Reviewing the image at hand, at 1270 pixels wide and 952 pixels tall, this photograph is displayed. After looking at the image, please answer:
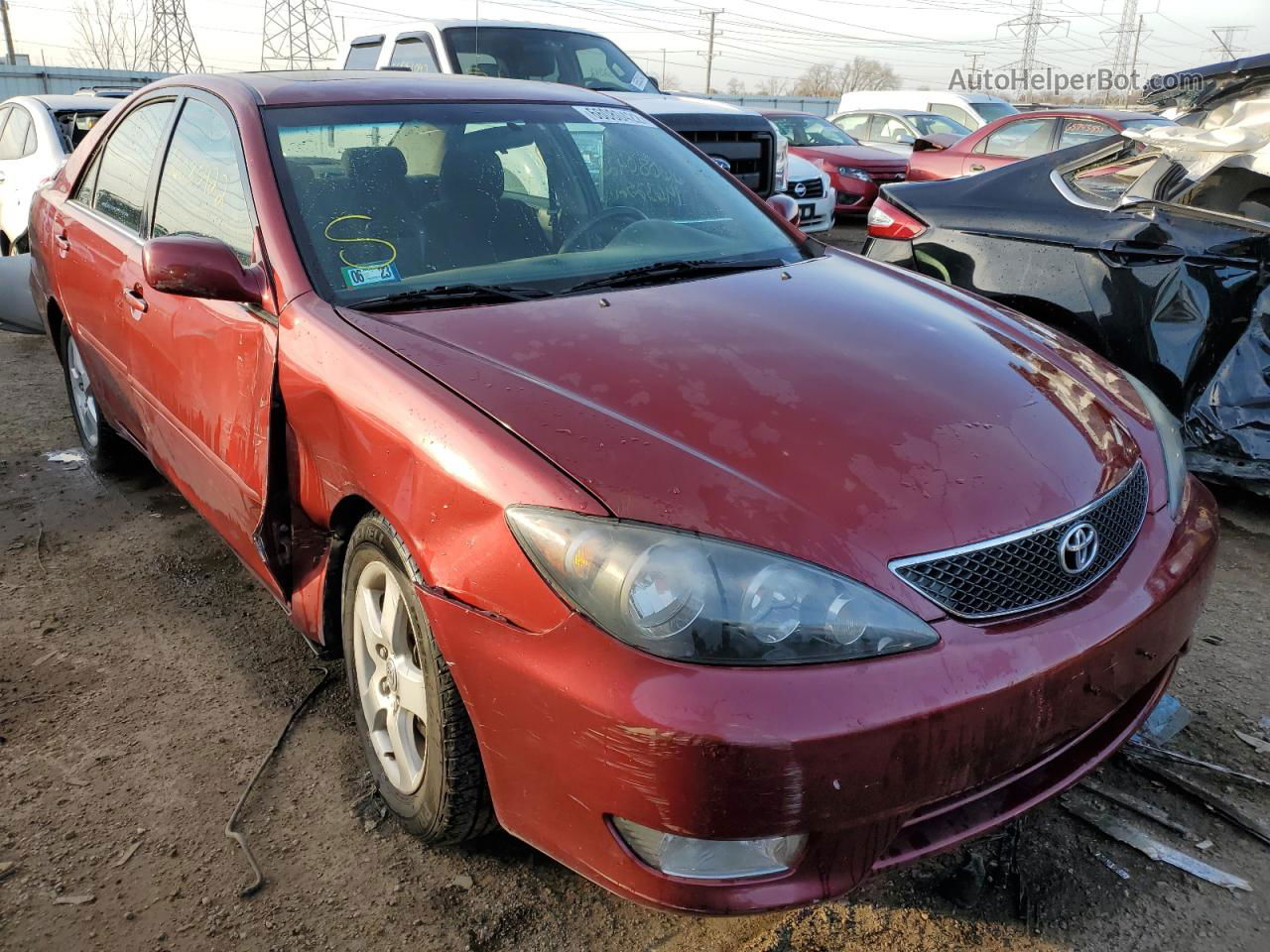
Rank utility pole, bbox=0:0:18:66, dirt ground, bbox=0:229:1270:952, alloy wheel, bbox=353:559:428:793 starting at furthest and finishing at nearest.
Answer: utility pole, bbox=0:0:18:66
alloy wheel, bbox=353:559:428:793
dirt ground, bbox=0:229:1270:952

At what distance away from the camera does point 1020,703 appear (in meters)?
1.68

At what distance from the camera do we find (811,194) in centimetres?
1008

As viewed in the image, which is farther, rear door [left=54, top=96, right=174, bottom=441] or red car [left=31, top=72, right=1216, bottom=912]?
rear door [left=54, top=96, right=174, bottom=441]

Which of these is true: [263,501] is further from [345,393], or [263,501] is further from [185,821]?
[185,821]

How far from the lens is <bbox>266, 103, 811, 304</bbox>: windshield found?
8.22 ft

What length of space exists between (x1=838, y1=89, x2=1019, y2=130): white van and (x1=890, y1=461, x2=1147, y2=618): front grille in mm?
15192

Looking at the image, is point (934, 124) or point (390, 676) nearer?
point (390, 676)

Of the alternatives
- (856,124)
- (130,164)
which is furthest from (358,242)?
(856,124)

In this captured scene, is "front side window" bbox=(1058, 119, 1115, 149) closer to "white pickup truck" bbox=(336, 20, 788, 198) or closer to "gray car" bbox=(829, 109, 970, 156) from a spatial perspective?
"white pickup truck" bbox=(336, 20, 788, 198)

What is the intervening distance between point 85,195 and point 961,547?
3601 millimetres

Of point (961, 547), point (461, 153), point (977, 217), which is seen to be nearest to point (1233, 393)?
point (977, 217)

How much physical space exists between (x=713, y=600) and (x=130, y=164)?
2941mm

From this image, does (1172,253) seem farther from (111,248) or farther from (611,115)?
(111,248)

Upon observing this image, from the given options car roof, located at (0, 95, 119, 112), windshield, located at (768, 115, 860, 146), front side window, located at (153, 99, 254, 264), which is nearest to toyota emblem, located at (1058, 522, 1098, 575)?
front side window, located at (153, 99, 254, 264)
